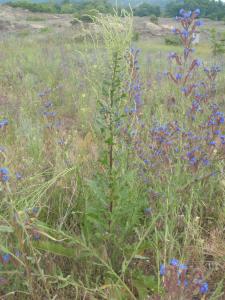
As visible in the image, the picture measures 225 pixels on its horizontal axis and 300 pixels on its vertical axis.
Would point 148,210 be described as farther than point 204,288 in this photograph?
Yes

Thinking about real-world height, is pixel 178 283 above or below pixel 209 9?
below

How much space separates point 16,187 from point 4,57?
18.9 feet

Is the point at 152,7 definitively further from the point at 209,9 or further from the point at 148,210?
the point at 148,210

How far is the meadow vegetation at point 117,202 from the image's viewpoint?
1.65m

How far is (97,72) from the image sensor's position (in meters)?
1.93

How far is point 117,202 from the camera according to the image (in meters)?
1.92

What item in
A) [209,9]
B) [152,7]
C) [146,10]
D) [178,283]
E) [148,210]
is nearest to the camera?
[178,283]

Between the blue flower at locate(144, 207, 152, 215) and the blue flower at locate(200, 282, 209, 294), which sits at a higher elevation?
the blue flower at locate(200, 282, 209, 294)

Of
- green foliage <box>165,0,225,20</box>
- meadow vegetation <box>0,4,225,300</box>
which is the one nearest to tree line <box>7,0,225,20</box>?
green foliage <box>165,0,225,20</box>

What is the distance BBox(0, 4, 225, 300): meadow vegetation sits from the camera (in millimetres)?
1646

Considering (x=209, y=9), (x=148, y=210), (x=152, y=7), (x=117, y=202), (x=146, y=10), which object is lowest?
(x=148, y=210)

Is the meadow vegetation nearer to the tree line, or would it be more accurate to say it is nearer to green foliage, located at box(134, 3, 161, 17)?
the tree line

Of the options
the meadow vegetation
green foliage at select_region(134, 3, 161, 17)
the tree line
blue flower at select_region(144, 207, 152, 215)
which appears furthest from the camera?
green foliage at select_region(134, 3, 161, 17)

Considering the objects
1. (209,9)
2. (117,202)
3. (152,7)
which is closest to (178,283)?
(117,202)
